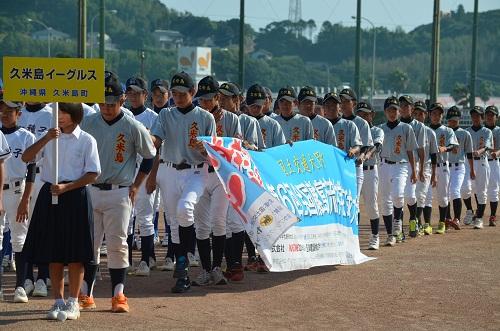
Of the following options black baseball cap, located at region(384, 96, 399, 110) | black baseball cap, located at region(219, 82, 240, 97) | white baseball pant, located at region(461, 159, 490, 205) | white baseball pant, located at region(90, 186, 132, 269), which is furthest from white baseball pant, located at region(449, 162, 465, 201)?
white baseball pant, located at region(90, 186, 132, 269)

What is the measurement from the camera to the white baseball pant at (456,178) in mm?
20750

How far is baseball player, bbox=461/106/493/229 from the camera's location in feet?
70.6

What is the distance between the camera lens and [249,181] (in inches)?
481

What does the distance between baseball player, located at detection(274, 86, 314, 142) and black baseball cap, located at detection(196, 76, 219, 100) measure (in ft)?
6.56

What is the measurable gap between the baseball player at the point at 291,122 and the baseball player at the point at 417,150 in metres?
3.79

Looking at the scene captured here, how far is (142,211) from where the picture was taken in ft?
44.9

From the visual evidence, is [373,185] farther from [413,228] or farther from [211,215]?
[211,215]

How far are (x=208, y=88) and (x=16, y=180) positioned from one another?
2369mm

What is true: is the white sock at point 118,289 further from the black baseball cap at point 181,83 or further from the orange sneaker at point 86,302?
the black baseball cap at point 181,83

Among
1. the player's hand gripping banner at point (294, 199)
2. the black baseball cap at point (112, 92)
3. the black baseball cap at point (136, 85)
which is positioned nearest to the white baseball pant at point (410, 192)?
the player's hand gripping banner at point (294, 199)

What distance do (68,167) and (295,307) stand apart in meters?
2.69

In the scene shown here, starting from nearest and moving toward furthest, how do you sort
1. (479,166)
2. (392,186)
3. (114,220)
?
(114,220), (392,186), (479,166)

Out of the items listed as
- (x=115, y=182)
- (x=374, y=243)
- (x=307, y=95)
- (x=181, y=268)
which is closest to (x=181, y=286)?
(x=181, y=268)

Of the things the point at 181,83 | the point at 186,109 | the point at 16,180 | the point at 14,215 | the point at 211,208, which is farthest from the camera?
the point at 211,208
